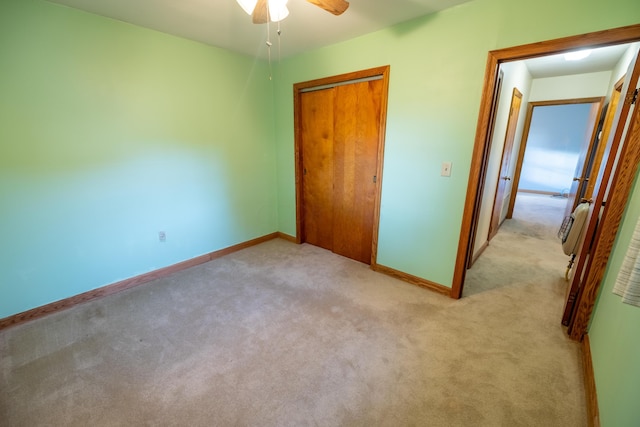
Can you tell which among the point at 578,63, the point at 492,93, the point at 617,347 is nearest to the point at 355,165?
the point at 492,93

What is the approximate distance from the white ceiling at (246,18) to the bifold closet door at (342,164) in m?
0.49

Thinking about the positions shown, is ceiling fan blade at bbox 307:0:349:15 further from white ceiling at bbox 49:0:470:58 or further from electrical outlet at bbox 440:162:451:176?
electrical outlet at bbox 440:162:451:176

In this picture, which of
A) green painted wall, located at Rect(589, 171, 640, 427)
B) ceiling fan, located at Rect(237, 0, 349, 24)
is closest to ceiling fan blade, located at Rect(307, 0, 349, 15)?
ceiling fan, located at Rect(237, 0, 349, 24)

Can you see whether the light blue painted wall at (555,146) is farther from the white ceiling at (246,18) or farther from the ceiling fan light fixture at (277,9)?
the ceiling fan light fixture at (277,9)

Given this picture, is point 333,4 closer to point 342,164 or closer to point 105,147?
point 342,164

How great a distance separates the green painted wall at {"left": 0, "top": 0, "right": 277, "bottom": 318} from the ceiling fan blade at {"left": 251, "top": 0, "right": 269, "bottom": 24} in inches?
50.7

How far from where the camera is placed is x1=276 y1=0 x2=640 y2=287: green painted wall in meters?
1.59

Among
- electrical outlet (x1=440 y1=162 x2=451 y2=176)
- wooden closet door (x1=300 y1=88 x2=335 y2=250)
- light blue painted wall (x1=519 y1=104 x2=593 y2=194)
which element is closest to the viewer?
electrical outlet (x1=440 y1=162 x2=451 y2=176)

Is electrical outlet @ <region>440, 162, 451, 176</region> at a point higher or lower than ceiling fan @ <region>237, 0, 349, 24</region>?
lower

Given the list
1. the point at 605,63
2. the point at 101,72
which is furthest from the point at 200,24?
the point at 605,63

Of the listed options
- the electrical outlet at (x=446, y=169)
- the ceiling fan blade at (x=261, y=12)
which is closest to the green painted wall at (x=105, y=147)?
the ceiling fan blade at (x=261, y=12)

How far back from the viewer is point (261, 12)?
150cm

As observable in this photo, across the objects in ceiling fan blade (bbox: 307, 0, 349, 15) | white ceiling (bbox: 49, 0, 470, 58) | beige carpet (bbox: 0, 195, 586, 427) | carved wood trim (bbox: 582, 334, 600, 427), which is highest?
white ceiling (bbox: 49, 0, 470, 58)

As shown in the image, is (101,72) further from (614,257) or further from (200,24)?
(614,257)
